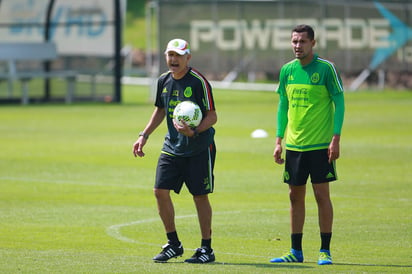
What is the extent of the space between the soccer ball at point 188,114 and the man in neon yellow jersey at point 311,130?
88 cm

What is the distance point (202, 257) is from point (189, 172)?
812 millimetres

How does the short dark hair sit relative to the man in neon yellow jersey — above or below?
above

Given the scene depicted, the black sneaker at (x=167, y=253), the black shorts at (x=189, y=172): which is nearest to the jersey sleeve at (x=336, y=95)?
the black shorts at (x=189, y=172)

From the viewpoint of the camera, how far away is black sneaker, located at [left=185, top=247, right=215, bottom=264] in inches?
371

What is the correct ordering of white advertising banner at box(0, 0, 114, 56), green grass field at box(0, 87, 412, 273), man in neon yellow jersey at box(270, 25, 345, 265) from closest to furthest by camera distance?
1. man in neon yellow jersey at box(270, 25, 345, 265)
2. green grass field at box(0, 87, 412, 273)
3. white advertising banner at box(0, 0, 114, 56)

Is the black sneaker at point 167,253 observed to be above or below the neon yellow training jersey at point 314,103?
below

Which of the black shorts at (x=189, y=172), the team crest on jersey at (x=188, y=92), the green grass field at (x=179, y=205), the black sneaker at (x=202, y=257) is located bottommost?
the green grass field at (x=179, y=205)

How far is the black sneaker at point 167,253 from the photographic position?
9.47 m

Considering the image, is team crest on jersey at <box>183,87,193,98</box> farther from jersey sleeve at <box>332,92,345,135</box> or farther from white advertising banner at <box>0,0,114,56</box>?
white advertising banner at <box>0,0,114,56</box>

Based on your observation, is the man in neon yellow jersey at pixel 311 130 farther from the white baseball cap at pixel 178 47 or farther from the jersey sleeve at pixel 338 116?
the white baseball cap at pixel 178 47

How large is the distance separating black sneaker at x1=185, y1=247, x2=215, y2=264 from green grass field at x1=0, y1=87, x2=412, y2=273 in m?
0.10

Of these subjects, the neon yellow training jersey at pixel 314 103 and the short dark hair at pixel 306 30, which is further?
the neon yellow training jersey at pixel 314 103

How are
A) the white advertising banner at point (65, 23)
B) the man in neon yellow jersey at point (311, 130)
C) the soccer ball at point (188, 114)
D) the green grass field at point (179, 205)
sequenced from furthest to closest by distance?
1. the white advertising banner at point (65, 23)
2. the green grass field at point (179, 205)
3. the man in neon yellow jersey at point (311, 130)
4. the soccer ball at point (188, 114)

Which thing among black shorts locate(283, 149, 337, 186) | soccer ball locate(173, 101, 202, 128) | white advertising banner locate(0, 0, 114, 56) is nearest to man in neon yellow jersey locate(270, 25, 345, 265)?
black shorts locate(283, 149, 337, 186)
